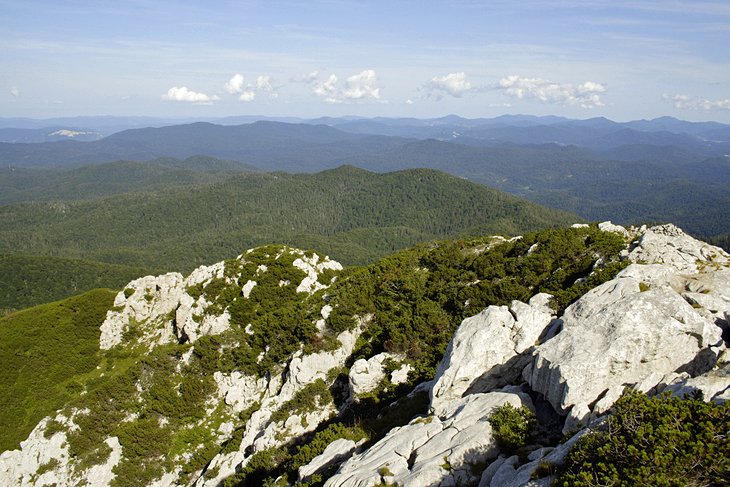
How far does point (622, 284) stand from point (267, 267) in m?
39.7

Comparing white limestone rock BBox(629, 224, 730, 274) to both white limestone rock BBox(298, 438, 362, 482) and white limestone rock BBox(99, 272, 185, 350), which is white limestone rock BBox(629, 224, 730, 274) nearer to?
white limestone rock BBox(298, 438, 362, 482)

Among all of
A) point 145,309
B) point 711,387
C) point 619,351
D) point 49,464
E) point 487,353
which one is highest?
point 711,387

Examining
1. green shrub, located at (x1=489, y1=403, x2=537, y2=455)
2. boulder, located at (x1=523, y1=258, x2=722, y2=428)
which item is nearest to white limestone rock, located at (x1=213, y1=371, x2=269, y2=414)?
green shrub, located at (x1=489, y1=403, x2=537, y2=455)

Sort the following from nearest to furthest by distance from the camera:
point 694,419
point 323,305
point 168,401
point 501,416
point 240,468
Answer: point 694,419 → point 501,416 → point 240,468 → point 168,401 → point 323,305

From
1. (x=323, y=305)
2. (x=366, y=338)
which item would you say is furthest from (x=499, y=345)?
(x=323, y=305)

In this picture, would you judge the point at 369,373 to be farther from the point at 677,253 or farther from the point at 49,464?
the point at 49,464

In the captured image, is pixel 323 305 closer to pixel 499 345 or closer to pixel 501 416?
pixel 499 345

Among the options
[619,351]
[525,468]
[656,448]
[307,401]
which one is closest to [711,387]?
[619,351]

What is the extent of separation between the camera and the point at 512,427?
53.0ft

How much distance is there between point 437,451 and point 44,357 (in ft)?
165

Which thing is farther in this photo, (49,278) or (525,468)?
(49,278)

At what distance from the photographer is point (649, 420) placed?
11.7 m

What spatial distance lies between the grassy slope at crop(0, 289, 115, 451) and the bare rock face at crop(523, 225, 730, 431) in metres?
47.5

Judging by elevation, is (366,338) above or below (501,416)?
below
